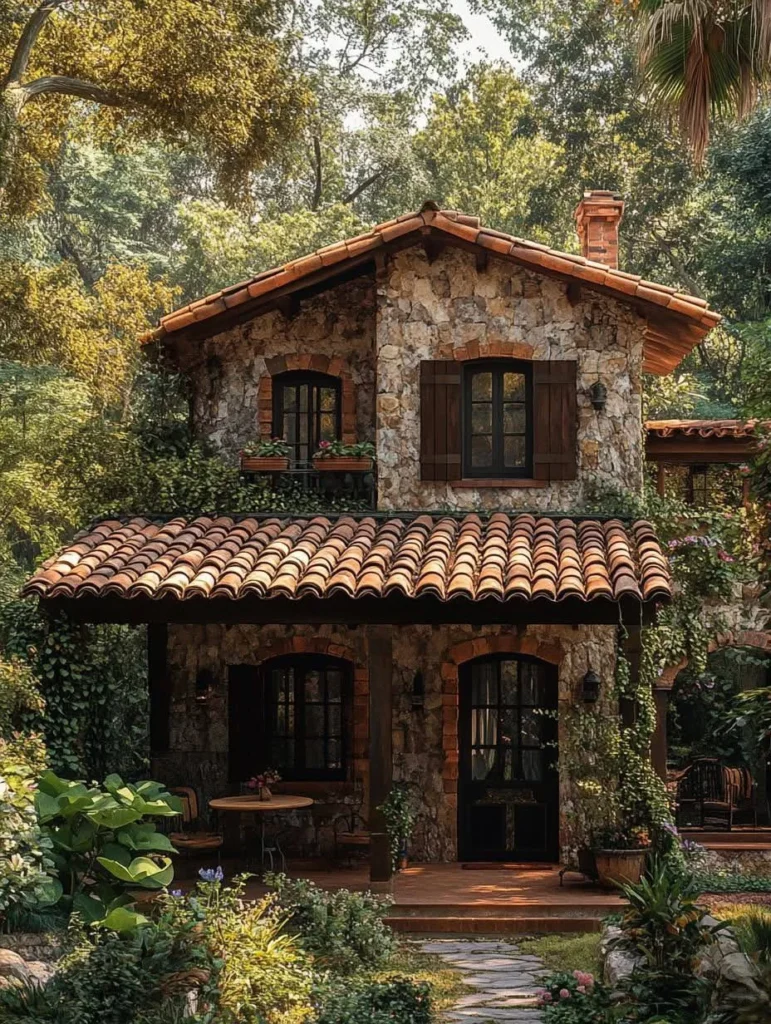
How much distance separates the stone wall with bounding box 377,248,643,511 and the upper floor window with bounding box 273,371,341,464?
92 cm

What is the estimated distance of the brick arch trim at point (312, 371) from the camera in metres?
17.2

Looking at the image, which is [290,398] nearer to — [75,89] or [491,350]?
[491,350]

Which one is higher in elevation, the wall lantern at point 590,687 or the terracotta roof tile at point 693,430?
the terracotta roof tile at point 693,430

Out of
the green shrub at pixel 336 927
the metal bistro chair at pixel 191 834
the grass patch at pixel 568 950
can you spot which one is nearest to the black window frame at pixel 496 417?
the metal bistro chair at pixel 191 834

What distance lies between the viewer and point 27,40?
1838 centimetres

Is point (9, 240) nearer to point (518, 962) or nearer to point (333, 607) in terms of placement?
point (333, 607)

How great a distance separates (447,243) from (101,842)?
25.3 feet

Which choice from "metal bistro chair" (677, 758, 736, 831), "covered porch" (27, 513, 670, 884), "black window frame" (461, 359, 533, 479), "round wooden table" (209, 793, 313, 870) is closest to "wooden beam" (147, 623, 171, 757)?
"covered porch" (27, 513, 670, 884)

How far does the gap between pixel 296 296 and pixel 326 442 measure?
170 cm

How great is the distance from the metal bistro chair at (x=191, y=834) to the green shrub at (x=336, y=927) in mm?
2951

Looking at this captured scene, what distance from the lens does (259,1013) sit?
9.11 meters

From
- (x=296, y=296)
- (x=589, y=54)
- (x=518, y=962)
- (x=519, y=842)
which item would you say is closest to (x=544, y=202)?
(x=589, y=54)

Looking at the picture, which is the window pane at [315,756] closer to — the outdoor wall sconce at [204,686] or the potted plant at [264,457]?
the outdoor wall sconce at [204,686]

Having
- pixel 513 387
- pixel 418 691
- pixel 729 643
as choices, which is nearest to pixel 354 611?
pixel 418 691
